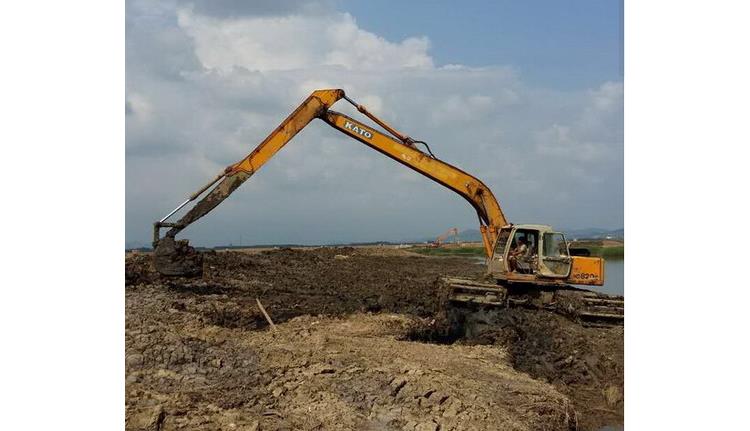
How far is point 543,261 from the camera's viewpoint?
30.2ft

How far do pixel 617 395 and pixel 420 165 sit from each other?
161 inches

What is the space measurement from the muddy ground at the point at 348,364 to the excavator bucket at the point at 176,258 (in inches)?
18.2

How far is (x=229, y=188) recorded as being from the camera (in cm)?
905

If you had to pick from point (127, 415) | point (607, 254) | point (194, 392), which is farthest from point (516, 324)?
point (127, 415)

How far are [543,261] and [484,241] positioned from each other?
1.14 m

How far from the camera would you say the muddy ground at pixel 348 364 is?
18.8 feet

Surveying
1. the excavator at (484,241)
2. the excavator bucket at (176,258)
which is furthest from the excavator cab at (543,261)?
the excavator bucket at (176,258)

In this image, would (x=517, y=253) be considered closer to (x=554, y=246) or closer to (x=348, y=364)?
(x=554, y=246)

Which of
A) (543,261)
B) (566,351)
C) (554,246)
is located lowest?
(566,351)

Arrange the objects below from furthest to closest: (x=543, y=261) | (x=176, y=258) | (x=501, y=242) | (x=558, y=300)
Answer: (x=501, y=242)
(x=558, y=300)
(x=543, y=261)
(x=176, y=258)

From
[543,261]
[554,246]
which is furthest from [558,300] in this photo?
[554,246]

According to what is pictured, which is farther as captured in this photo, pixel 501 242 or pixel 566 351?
pixel 501 242

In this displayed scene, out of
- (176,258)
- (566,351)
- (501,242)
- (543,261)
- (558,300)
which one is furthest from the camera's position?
(501,242)
